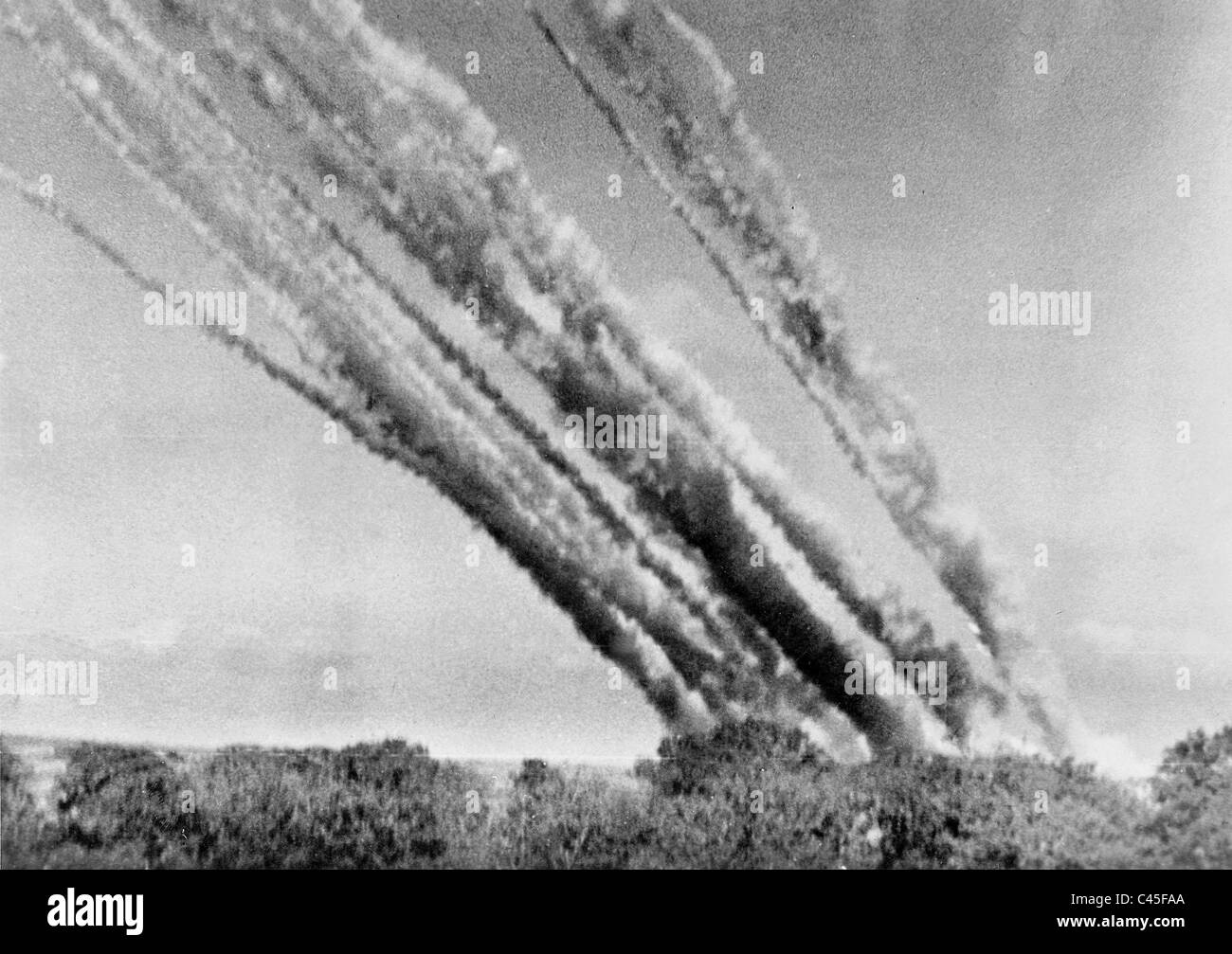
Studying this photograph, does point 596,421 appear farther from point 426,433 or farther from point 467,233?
point 467,233

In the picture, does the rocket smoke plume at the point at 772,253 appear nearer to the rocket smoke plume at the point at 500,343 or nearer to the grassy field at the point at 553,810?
the rocket smoke plume at the point at 500,343

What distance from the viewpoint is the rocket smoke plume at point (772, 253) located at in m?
4.95

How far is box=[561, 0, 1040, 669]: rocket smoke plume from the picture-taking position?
16.2ft

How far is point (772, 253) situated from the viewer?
5.02 meters

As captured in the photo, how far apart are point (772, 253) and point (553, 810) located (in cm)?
260

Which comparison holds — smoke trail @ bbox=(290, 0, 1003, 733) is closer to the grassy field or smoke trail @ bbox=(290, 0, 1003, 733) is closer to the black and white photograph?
the black and white photograph

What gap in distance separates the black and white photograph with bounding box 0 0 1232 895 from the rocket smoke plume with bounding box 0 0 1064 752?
0.02 metres

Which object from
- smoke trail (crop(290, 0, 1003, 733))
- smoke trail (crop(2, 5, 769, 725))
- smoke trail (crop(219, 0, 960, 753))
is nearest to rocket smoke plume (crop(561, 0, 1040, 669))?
smoke trail (crop(290, 0, 1003, 733))

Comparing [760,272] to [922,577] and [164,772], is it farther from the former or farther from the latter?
[164,772]

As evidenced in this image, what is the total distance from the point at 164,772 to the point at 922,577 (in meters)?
3.40

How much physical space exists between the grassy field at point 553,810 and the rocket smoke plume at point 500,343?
0.77ft

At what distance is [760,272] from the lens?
5.02 metres

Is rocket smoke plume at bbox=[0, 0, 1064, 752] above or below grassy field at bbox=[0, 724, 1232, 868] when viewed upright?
above

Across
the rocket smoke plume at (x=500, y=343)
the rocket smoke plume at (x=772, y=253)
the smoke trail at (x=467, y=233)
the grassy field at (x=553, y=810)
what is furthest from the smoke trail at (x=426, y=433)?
the rocket smoke plume at (x=772, y=253)
